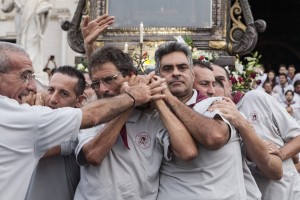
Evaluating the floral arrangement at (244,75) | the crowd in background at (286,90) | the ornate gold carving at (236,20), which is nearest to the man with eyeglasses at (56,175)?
the floral arrangement at (244,75)

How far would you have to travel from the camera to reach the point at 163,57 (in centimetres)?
384

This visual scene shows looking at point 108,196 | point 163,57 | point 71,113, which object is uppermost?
point 163,57

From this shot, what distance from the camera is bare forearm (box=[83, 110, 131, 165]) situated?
348cm

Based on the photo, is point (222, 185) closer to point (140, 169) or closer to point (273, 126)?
point (140, 169)

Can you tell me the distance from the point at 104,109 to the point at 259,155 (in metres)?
0.94

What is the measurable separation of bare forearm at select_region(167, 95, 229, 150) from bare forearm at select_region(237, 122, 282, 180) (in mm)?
166

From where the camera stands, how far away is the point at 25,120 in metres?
3.28

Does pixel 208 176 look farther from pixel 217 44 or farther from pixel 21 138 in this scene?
pixel 217 44

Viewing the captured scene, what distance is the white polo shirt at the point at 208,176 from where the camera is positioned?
350cm

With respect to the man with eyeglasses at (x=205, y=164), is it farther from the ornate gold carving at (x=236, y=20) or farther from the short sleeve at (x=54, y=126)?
the ornate gold carving at (x=236, y=20)

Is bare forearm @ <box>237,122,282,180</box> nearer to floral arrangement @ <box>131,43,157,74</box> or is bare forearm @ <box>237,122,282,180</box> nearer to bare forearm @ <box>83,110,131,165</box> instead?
bare forearm @ <box>83,110,131,165</box>

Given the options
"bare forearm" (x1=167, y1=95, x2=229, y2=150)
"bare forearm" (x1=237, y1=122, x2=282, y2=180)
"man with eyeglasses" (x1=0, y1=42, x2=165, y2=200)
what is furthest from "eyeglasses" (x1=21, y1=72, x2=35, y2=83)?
"bare forearm" (x1=237, y1=122, x2=282, y2=180)

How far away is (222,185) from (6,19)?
1990 centimetres

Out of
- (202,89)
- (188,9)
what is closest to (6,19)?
(188,9)
